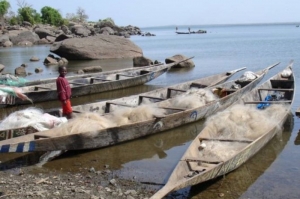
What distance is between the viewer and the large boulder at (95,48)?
84.0 ft

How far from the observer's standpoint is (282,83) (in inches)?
471

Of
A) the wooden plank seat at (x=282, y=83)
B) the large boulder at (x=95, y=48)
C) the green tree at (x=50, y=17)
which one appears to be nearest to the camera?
the wooden plank seat at (x=282, y=83)

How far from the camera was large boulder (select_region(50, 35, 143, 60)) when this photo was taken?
25594 mm

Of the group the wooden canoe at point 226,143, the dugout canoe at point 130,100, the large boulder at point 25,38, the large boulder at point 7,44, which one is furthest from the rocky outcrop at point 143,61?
the large boulder at point 25,38

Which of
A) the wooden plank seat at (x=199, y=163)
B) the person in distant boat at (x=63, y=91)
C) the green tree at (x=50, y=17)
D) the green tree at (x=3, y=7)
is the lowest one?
the wooden plank seat at (x=199, y=163)

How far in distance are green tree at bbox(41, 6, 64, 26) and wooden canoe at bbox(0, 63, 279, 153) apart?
70.0 metres

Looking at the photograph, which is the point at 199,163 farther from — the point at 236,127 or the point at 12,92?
the point at 12,92

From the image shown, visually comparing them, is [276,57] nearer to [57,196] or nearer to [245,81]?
[245,81]

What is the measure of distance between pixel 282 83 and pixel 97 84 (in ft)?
21.2

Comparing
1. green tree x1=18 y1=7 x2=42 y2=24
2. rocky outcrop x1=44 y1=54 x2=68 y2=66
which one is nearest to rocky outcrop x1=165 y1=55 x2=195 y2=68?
rocky outcrop x1=44 y1=54 x2=68 y2=66

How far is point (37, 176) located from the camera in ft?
21.9

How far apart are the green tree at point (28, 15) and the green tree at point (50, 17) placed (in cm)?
256

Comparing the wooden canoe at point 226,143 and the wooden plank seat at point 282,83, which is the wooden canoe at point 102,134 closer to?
the wooden canoe at point 226,143

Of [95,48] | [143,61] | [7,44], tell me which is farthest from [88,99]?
[7,44]
